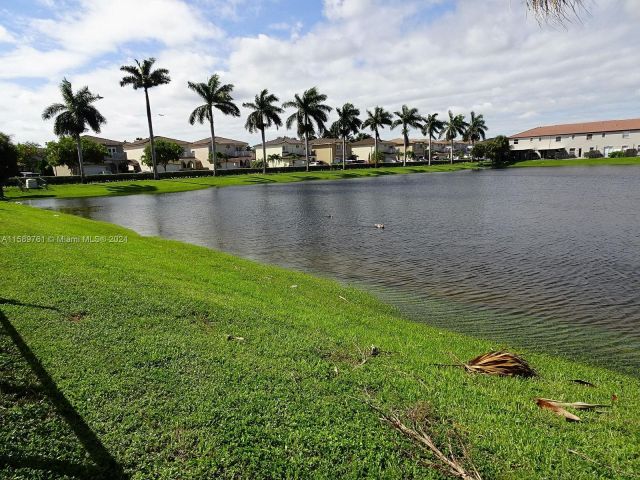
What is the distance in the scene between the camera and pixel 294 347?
788 cm

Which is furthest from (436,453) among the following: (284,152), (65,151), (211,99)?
(284,152)

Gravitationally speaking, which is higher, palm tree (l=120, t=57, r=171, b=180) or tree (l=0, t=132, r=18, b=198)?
palm tree (l=120, t=57, r=171, b=180)

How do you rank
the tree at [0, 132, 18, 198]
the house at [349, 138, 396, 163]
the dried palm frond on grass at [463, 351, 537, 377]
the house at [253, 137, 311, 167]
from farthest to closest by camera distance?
1. the house at [349, 138, 396, 163]
2. the house at [253, 137, 311, 167]
3. the tree at [0, 132, 18, 198]
4. the dried palm frond on grass at [463, 351, 537, 377]

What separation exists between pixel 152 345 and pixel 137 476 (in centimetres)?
307

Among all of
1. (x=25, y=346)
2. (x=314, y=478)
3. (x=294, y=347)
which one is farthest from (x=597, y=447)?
(x=25, y=346)

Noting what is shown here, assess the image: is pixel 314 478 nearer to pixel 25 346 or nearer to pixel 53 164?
pixel 25 346

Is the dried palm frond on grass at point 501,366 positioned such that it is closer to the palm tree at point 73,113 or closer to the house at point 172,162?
the palm tree at point 73,113

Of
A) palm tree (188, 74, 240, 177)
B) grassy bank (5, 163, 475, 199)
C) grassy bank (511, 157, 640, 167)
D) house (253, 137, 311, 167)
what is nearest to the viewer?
grassy bank (5, 163, 475, 199)

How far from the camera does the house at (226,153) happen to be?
13654 cm

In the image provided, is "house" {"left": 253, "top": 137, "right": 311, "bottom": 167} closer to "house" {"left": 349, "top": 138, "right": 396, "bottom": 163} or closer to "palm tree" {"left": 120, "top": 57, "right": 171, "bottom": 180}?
"house" {"left": 349, "top": 138, "right": 396, "bottom": 163}

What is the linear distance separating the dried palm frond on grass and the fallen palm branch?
269cm

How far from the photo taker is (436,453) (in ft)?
16.3

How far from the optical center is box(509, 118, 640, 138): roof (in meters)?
129

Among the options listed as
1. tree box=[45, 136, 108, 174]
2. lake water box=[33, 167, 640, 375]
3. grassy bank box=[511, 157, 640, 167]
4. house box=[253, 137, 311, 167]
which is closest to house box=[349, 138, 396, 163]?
house box=[253, 137, 311, 167]
